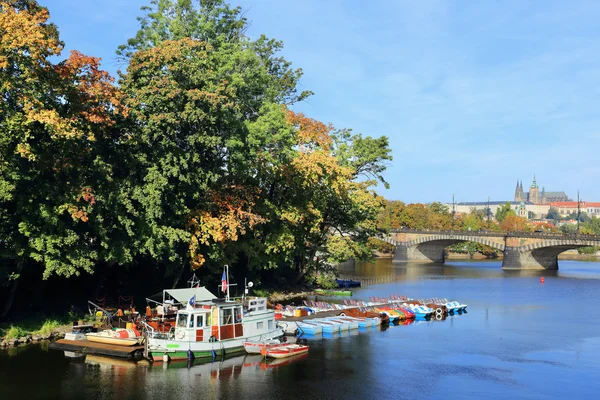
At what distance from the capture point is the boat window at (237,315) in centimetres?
3484

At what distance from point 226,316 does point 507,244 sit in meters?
90.5

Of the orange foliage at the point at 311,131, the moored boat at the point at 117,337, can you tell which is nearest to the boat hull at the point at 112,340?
the moored boat at the point at 117,337

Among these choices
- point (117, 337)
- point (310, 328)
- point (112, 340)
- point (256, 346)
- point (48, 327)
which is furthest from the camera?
point (310, 328)

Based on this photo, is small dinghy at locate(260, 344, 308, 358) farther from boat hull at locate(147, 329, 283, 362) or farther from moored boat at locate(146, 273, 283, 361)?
boat hull at locate(147, 329, 283, 362)

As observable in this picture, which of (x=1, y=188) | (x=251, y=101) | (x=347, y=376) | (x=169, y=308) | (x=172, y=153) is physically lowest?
(x=347, y=376)

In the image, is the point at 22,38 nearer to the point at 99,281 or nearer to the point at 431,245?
the point at 99,281

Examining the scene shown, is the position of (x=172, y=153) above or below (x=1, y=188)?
above

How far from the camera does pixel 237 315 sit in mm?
35031

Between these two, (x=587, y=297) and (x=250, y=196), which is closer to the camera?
(x=250, y=196)

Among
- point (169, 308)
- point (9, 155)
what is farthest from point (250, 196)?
point (9, 155)

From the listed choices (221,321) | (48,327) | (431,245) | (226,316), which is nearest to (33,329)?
(48,327)

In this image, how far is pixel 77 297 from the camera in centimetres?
4262

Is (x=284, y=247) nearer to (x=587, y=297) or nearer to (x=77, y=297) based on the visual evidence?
(x=77, y=297)

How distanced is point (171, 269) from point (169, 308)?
→ 25.9ft
